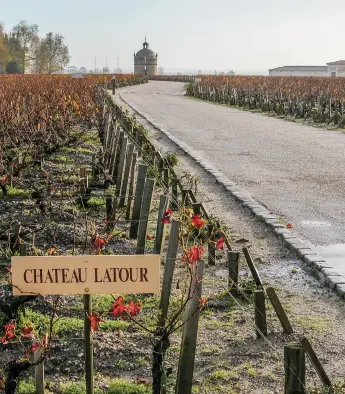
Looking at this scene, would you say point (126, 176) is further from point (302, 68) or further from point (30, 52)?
point (302, 68)

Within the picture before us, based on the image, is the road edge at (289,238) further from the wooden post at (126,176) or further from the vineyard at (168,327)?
the wooden post at (126,176)

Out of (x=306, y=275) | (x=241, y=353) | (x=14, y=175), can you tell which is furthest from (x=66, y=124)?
(x=241, y=353)

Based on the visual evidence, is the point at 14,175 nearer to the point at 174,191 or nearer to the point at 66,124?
the point at 174,191

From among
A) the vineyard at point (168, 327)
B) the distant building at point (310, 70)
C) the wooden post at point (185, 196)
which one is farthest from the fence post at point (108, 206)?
the distant building at point (310, 70)

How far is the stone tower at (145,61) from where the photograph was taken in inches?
4847

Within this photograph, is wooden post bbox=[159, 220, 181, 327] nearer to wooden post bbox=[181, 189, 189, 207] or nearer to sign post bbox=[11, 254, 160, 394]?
sign post bbox=[11, 254, 160, 394]

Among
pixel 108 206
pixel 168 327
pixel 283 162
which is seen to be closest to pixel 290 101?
pixel 283 162

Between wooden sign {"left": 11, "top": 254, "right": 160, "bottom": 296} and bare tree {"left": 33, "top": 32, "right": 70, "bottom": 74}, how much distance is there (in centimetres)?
10300

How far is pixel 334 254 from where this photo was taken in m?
7.53

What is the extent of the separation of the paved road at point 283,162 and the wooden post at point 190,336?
4179mm

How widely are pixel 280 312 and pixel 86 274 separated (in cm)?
200

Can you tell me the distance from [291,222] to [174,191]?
1470mm

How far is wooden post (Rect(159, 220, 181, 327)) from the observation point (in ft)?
16.7

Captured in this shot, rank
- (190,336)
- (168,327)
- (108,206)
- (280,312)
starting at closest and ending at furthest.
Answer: (190,336) → (168,327) → (280,312) → (108,206)
